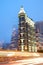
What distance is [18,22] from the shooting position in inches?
144

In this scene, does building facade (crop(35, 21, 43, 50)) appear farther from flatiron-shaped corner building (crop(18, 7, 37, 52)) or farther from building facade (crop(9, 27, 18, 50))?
building facade (crop(9, 27, 18, 50))

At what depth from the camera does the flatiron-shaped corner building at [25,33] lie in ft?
12.0

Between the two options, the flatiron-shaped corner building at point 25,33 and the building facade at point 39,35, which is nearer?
the flatiron-shaped corner building at point 25,33

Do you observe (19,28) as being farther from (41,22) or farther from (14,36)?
(41,22)

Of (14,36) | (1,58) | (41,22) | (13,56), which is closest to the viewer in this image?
(1,58)

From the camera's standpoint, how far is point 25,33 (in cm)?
372

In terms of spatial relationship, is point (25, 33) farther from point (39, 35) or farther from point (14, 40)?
point (39, 35)

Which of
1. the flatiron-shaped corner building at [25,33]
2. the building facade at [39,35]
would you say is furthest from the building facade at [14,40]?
the building facade at [39,35]

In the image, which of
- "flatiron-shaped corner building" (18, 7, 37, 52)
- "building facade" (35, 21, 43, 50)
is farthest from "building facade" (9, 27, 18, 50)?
"building facade" (35, 21, 43, 50)

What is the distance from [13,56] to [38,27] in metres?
1.18

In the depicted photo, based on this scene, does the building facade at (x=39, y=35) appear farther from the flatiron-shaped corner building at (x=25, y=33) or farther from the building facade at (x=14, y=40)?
the building facade at (x=14, y=40)

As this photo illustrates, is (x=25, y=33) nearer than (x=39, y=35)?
Yes

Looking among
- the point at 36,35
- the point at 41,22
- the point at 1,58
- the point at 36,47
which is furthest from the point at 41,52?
the point at 1,58

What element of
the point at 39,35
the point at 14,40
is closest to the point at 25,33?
the point at 14,40
